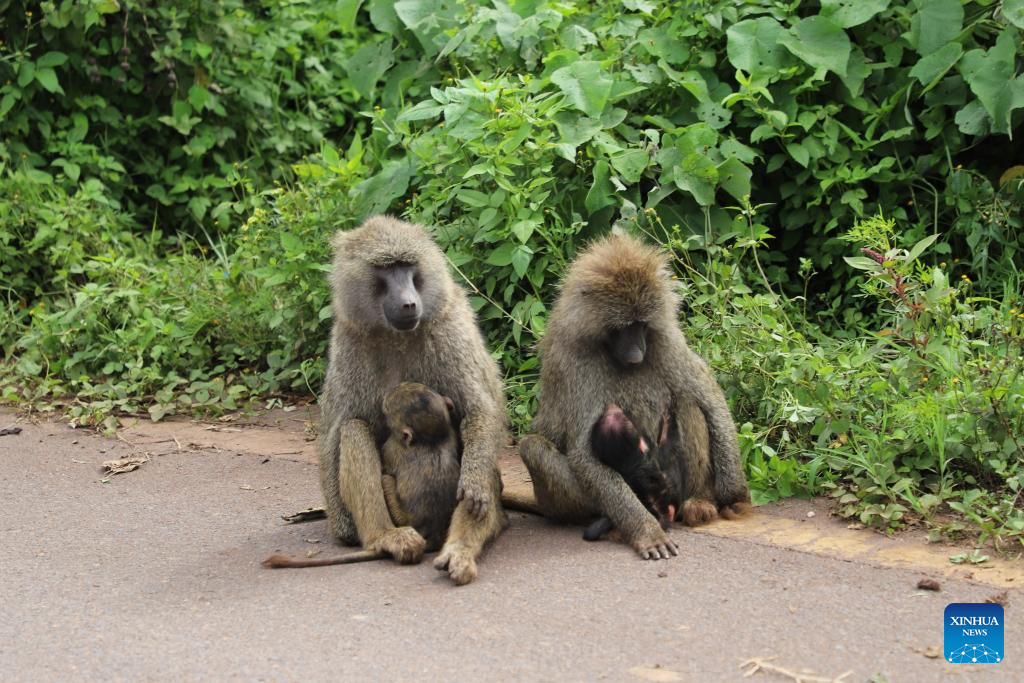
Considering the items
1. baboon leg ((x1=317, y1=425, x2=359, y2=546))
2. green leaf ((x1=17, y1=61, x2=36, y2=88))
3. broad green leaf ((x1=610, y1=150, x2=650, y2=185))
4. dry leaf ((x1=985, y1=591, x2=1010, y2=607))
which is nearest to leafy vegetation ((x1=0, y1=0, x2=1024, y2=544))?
broad green leaf ((x1=610, y1=150, x2=650, y2=185))

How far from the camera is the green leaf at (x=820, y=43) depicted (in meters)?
5.89

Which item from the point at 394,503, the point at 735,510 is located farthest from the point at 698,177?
the point at 394,503

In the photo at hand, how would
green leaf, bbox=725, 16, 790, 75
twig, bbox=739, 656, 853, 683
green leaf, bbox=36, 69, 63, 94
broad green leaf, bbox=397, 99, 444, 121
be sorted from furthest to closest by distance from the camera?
green leaf, bbox=36, 69, 63, 94, green leaf, bbox=725, 16, 790, 75, broad green leaf, bbox=397, 99, 444, 121, twig, bbox=739, 656, 853, 683

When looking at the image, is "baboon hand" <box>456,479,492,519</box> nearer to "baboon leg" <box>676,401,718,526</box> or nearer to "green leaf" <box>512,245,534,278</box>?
"baboon leg" <box>676,401,718,526</box>

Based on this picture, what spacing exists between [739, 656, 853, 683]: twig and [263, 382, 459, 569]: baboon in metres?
1.43

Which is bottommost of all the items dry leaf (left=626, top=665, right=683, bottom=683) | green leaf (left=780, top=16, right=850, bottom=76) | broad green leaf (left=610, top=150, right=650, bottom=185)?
dry leaf (left=626, top=665, right=683, bottom=683)

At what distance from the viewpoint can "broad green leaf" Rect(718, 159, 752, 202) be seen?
571cm

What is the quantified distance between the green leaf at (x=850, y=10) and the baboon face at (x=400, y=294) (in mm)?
2780

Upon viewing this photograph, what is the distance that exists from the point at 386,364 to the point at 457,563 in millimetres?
912

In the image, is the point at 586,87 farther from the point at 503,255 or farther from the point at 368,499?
the point at 368,499

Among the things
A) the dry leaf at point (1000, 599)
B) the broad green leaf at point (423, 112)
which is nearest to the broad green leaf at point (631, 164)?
the broad green leaf at point (423, 112)

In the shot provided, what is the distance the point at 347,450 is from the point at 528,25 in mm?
2578

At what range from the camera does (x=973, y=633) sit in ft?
10.8

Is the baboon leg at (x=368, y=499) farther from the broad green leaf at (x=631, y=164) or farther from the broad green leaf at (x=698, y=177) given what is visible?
the broad green leaf at (x=698, y=177)
